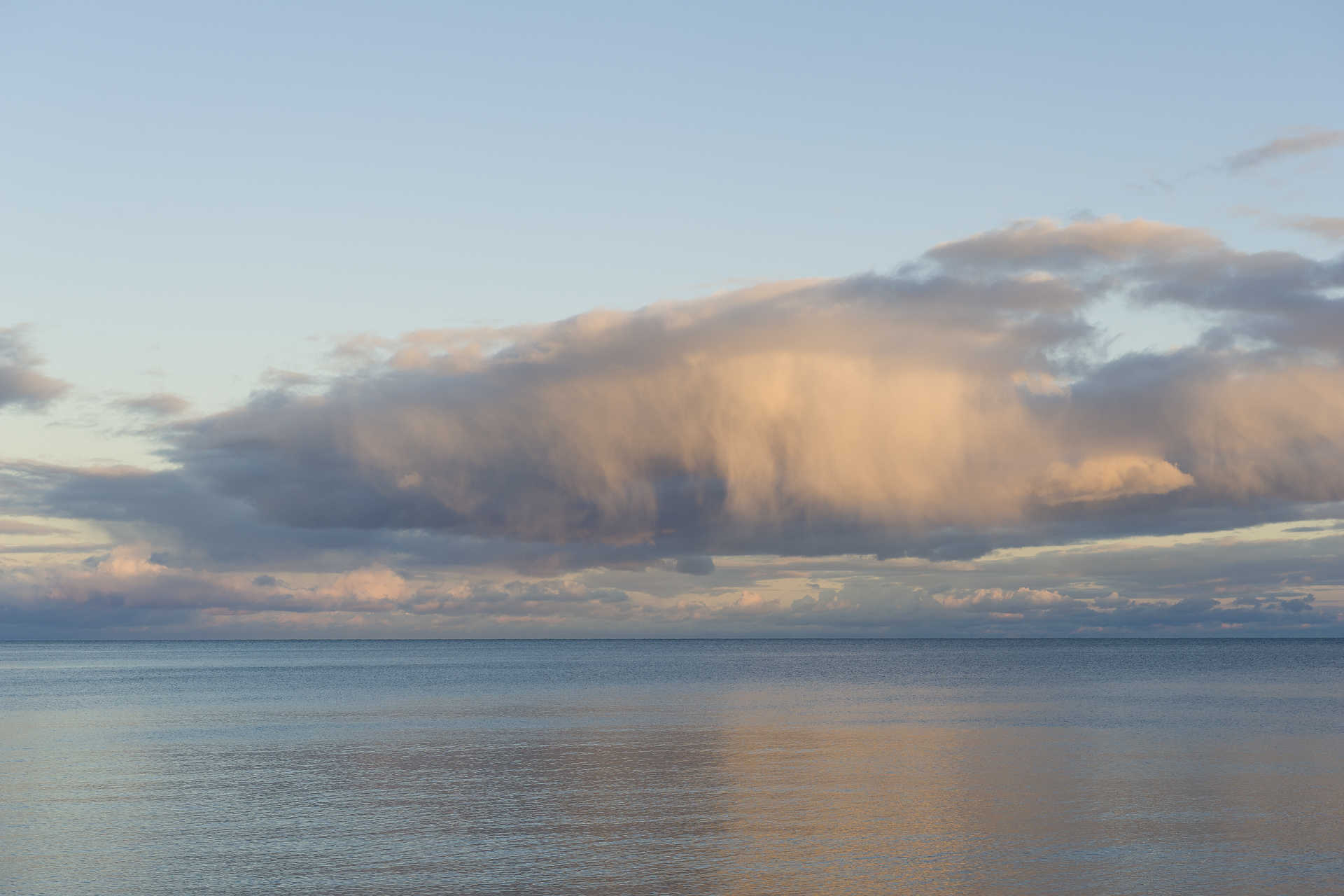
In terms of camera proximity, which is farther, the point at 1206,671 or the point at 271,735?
the point at 1206,671

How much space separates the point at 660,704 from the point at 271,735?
36521 mm

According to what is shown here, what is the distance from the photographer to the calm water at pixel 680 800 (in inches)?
1241

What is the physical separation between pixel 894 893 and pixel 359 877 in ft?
50.6

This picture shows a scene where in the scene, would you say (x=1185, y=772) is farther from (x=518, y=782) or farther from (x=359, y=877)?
(x=359, y=877)

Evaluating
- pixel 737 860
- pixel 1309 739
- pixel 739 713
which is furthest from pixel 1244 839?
pixel 739 713

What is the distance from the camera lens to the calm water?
31531 mm

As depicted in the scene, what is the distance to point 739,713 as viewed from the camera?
87.1 m

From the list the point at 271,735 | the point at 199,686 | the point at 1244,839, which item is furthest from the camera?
the point at 199,686

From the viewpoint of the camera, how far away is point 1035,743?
2477 inches

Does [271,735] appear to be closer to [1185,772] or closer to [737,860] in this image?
[737,860]

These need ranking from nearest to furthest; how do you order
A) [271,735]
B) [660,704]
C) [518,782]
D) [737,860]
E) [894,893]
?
[894,893] < [737,860] < [518,782] < [271,735] < [660,704]

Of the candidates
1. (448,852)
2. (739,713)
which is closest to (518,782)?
(448,852)

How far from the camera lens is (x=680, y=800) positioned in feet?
141

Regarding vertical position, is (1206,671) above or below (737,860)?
below
